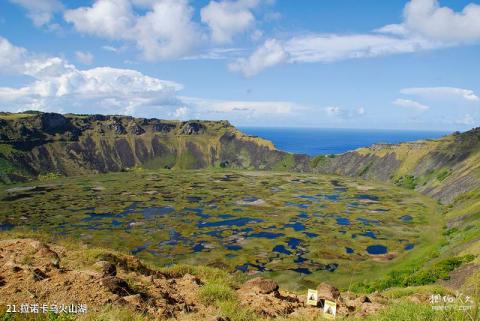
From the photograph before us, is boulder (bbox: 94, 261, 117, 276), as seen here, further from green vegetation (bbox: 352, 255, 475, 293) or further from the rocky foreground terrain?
green vegetation (bbox: 352, 255, 475, 293)

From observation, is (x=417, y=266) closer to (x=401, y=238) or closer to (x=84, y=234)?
(x=401, y=238)

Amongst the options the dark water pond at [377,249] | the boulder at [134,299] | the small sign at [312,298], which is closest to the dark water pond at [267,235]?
the dark water pond at [377,249]

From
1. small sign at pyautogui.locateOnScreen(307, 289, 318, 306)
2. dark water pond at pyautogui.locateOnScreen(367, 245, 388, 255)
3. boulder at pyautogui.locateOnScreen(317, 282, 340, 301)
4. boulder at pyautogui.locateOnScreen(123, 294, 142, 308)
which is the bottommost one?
dark water pond at pyautogui.locateOnScreen(367, 245, 388, 255)

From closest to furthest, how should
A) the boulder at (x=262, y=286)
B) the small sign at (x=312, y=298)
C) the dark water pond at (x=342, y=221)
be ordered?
the small sign at (x=312, y=298)
the boulder at (x=262, y=286)
the dark water pond at (x=342, y=221)

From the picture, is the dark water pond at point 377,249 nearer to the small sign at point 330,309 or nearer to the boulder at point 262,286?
the boulder at point 262,286

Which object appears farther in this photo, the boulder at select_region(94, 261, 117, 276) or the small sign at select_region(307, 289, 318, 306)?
the boulder at select_region(94, 261, 117, 276)

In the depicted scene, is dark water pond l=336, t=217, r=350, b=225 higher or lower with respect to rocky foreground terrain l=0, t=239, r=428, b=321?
lower

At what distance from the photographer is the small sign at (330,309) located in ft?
48.4

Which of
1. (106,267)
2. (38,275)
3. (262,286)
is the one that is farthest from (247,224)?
(38,275)

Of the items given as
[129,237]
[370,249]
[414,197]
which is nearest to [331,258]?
[370,249]

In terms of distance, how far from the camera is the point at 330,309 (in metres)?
16.0

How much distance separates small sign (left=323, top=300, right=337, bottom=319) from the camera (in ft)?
48.4

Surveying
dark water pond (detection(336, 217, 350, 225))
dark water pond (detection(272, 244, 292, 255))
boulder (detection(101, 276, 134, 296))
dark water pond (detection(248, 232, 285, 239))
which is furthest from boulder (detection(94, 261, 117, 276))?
dark water pond (detection(336, 217, 350, 225))

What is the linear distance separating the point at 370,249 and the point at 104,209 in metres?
93.6
